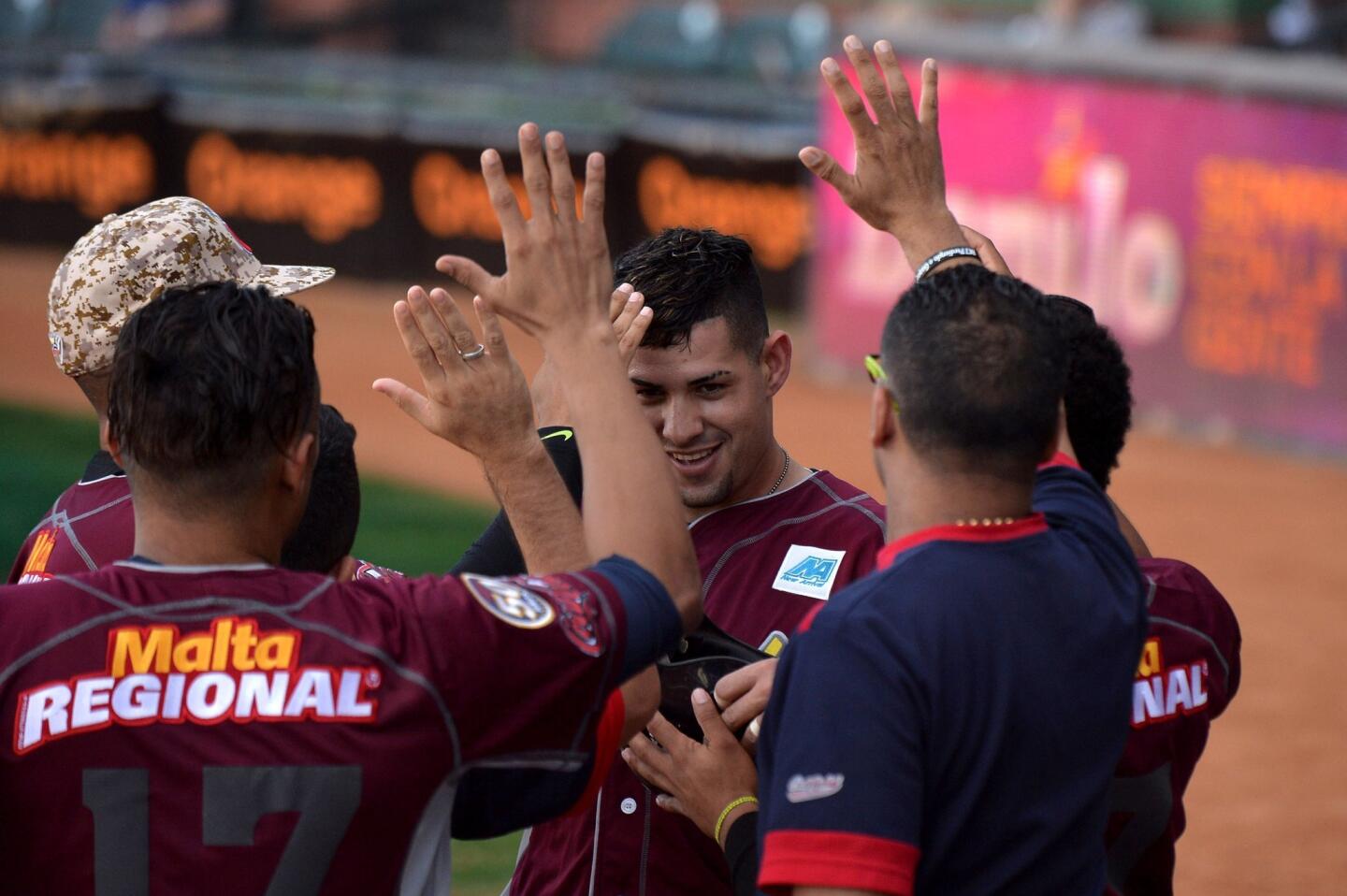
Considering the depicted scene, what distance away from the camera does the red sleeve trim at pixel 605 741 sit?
2.57 metres

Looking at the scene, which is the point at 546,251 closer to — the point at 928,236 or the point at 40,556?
the point at 928,236


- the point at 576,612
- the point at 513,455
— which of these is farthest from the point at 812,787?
the point at 513,455

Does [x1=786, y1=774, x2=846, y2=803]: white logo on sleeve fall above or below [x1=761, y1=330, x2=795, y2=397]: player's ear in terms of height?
below

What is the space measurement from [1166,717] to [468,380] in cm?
131

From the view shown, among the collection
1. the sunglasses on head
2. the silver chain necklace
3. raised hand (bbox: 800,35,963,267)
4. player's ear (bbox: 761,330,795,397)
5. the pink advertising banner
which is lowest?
the pink advertising banner

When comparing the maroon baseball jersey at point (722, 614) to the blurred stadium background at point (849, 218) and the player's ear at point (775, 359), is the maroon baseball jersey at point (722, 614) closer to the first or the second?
the player's ear at point (775, 359)

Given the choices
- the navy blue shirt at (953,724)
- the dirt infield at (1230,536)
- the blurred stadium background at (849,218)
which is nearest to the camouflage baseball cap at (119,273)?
the navy blue shirt at (953,724)

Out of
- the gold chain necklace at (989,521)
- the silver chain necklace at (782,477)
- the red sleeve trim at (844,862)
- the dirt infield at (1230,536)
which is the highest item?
the gold chain necklace at (989,521)

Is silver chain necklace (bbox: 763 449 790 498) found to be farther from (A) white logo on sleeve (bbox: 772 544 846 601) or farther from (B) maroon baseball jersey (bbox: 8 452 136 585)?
(B) maroon baseball jersey (bbox: 8 452 136 585)

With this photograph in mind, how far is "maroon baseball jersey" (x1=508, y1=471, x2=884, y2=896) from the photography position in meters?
3.19

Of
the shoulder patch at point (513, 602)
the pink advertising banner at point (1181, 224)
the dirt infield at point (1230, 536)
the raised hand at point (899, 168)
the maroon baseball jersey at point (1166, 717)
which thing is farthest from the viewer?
the pink advertising banner at point (1181, 224)

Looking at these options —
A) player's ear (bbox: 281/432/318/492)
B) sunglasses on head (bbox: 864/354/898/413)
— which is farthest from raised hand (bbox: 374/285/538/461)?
sunglasses on head (bbox: 864/354/898/413)

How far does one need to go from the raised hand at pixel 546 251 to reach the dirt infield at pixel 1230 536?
15.8 feet

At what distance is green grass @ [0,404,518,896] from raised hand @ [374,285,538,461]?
690cm
